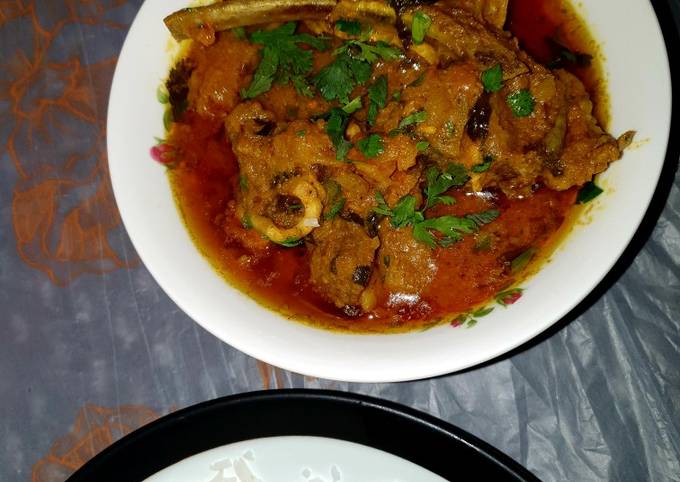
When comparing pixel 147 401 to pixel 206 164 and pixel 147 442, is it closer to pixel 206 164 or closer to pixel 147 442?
pixel 147 442

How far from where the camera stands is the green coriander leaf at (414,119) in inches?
85.8

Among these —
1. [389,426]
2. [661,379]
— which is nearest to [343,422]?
[389,426]

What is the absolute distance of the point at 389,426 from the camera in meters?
2.58

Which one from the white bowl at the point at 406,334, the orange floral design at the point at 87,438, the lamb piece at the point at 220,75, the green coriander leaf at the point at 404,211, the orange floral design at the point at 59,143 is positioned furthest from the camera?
the orange floral design at the point at 59,143

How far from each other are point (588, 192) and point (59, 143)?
102 inches

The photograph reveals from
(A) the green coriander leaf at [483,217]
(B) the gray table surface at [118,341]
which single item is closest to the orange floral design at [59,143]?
(B) the gray table surface at [118,341]

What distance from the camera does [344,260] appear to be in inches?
90.2

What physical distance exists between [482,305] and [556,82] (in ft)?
2.87

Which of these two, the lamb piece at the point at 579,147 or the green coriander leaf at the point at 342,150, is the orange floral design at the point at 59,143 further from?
the lamb piece at the point at 579,147

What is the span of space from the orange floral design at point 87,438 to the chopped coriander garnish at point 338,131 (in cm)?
152

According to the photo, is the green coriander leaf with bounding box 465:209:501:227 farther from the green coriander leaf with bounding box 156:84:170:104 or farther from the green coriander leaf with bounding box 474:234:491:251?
the green coriander leaf with bounding box 156:84:170:104

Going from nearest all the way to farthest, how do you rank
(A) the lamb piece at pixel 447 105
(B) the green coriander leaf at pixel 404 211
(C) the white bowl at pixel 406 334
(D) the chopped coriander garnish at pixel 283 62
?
(C) the white bowl at pixel 406 334 < (A) the lamb piece at pixel 447 105 < (B) the green coriander leaf at pixel 404 211 < (D) the chopped coriander garnish at pixel 283 62

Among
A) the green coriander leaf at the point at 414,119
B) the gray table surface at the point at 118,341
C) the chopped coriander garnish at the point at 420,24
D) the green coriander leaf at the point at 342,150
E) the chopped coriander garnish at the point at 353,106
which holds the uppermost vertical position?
the chopped coriander garnish at the point at 420,24

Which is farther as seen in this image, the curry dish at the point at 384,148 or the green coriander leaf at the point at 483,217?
the green coriander leaf at the point at 483,217
